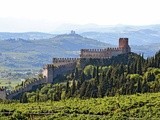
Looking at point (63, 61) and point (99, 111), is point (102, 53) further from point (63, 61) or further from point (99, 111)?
point (99, 111)

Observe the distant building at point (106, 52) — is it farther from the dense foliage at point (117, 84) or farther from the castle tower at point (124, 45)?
the dense foliage at point (117, 84)

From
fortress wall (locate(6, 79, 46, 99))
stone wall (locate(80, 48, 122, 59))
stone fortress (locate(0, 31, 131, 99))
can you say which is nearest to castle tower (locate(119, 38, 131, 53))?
stone fortress (locate(0, 31, 131, 99))

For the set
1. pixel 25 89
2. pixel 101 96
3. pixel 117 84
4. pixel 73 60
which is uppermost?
pixel 73 60

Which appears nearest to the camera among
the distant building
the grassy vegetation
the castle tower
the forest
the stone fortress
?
the grassy vegetation

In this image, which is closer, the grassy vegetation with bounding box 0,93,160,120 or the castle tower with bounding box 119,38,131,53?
the grassy vegetation with bounding box 0,93,160,120

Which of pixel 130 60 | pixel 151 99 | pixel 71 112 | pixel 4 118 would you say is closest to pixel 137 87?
pixel 151 99

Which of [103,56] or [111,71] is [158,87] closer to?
[111,71]

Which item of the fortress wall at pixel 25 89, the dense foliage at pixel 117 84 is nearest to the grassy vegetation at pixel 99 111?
the dense foliage at pixel 117 84

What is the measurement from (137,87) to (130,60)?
47.3 metres

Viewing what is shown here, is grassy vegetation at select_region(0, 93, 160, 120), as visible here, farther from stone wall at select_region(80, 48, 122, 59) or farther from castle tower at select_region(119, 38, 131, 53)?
castle tower at select_region(119, 38, 131, 53)

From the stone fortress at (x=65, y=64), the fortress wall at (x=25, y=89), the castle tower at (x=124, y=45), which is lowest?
the fortress wall at (x=25, y=89)

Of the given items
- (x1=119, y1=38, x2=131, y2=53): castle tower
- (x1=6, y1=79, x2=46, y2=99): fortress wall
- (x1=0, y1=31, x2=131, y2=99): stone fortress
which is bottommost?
(x1=6, y1=79, x2=46, y2=99): fortress wall

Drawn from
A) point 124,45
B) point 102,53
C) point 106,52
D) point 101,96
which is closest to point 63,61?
point 102,53

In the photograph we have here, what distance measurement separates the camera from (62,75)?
143125 mm
